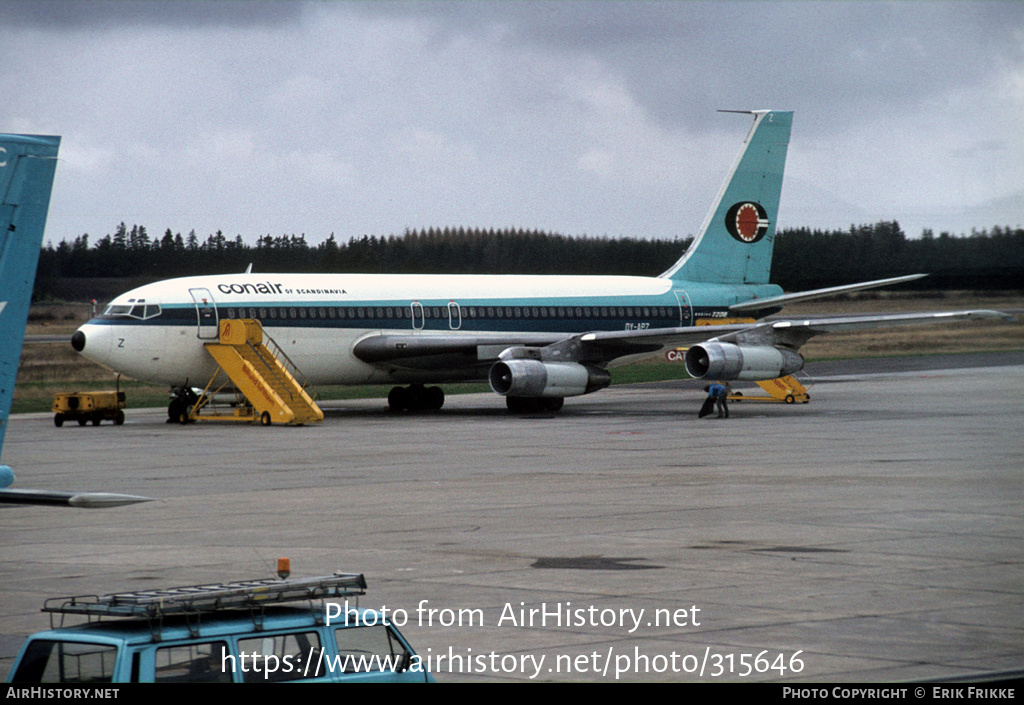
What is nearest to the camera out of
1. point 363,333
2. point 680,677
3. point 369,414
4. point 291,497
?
point 680,677

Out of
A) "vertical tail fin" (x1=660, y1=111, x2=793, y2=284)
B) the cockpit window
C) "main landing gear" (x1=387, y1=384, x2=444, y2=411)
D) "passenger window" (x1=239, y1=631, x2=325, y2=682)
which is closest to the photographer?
"passenger window" (x1=239, y1=631, x2=325, y2=682)

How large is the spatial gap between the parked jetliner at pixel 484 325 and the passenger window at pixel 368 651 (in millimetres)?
28349

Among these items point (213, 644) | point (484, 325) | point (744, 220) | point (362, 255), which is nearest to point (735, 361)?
point (484, 325)

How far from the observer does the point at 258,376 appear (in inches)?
1535

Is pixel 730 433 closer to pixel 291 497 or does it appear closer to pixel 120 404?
pixel 291 497

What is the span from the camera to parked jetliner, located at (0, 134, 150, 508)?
1070 cm

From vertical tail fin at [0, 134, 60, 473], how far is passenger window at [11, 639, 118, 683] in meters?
3.04

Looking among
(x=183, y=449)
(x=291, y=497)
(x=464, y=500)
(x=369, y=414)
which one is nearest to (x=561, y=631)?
(x=464, y=500)

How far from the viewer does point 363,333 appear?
4212 cm

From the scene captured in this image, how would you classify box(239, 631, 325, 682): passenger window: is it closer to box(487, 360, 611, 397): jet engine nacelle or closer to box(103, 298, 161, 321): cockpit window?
box(103, 298, 161, 321): cockpit window

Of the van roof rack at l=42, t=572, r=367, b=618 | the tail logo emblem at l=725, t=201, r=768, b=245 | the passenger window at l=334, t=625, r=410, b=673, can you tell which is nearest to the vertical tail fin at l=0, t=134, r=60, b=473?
the van roof rack at l=42, t=572, r=367, b=618

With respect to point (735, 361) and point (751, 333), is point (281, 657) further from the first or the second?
point (751, 333)

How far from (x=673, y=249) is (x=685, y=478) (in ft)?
71.8

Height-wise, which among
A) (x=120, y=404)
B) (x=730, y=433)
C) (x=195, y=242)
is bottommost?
(x=120, y=404)
